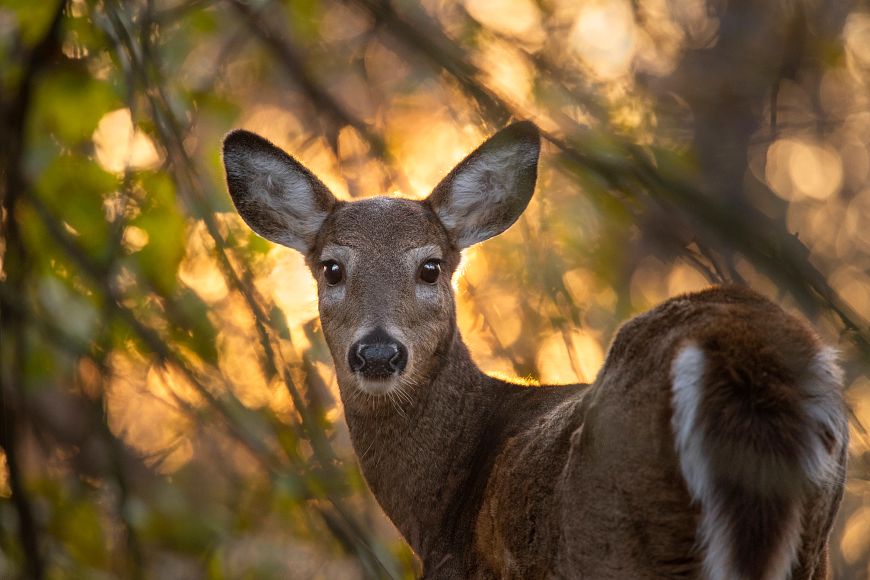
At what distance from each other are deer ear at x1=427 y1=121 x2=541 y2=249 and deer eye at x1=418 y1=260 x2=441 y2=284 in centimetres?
38

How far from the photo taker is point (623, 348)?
3.96 meters

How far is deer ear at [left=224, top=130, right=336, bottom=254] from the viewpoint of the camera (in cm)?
637

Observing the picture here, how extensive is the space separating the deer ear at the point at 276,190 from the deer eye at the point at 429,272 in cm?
72

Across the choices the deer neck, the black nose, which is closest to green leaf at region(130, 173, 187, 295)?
the black nose

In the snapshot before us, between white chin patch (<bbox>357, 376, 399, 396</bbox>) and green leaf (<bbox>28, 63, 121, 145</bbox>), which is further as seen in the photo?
green leaf (<bbox>28, 63, 121, 145</bbox>)

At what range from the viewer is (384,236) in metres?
5.87

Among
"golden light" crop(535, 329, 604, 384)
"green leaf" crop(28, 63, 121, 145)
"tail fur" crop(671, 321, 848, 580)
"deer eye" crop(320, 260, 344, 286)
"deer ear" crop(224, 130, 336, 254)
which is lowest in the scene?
"tail fur" crop(671, 321, 848, 580)

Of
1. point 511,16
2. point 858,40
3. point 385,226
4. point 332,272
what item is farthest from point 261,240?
point 858,40

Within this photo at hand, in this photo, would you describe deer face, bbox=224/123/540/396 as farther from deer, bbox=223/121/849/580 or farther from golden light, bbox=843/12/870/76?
golden light, bbox=843/12/870/76

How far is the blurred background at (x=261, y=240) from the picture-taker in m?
5.19

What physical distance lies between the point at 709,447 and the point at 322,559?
17.1ft

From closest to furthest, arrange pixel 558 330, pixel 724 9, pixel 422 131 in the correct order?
1. pixel 558 330
2. pixel 422 131
3. pixel 724 9

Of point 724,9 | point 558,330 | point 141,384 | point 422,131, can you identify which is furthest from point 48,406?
point 724,9

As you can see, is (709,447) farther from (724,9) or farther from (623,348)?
(724,9)
